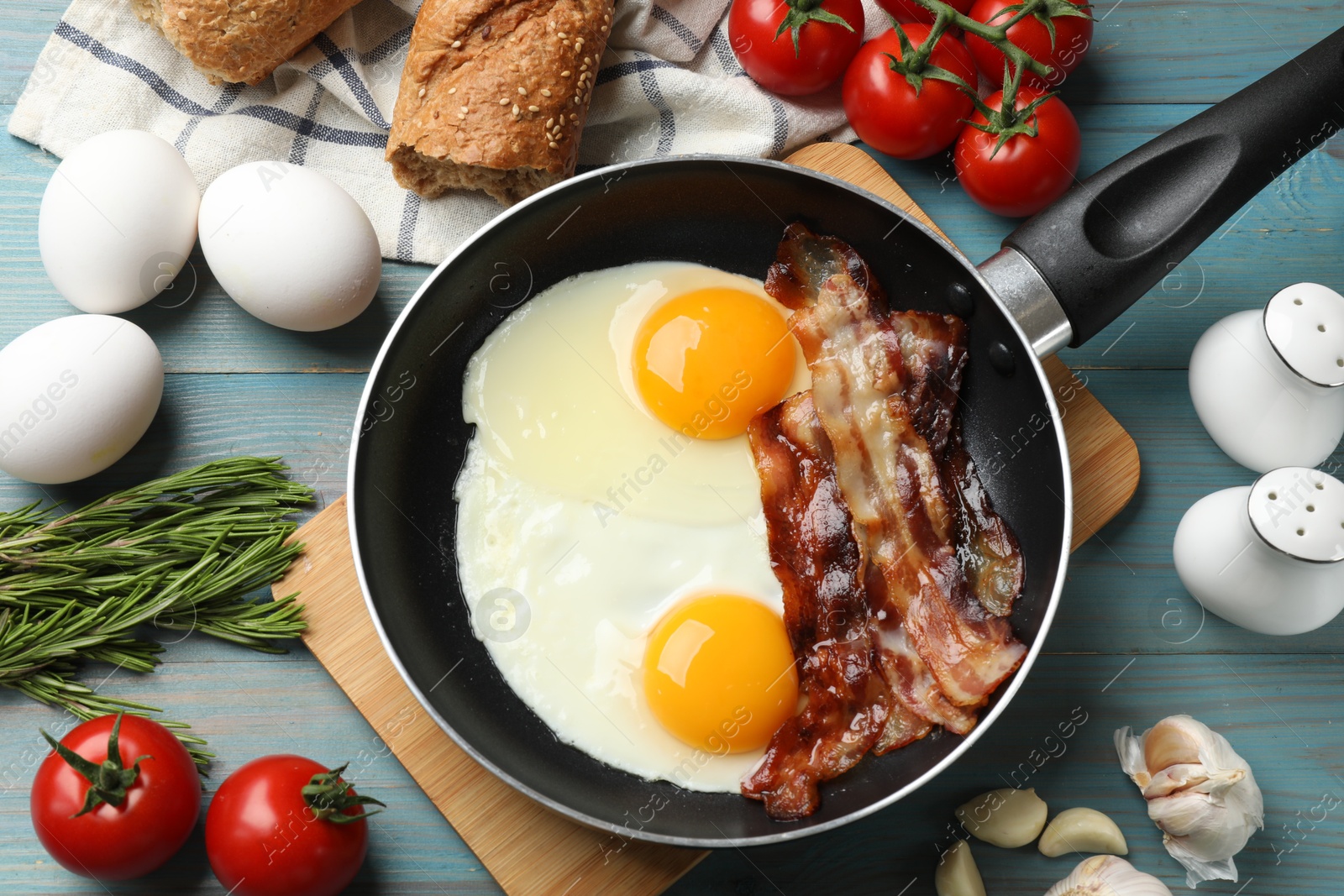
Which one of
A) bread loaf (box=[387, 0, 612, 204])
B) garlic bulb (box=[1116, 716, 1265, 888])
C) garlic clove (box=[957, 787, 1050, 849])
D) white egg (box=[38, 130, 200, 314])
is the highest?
white egg (box=[38, 130, 200, 314])

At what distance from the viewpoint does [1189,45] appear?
183cm

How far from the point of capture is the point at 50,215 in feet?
5.00

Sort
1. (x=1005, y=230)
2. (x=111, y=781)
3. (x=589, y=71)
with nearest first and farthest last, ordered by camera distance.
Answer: (x=111, y=781) → (x=589, y=71) → (x=1005, y=230)

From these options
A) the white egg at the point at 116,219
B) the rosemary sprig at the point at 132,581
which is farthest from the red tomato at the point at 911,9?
the rosemary sprig at the point at 132,581

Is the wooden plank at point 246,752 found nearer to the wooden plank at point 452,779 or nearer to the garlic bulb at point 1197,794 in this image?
the wooden plank at point 452,779

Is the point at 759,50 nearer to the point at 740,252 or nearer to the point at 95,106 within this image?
the point at 740,252

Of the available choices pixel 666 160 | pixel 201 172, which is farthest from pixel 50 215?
pixel 666 160

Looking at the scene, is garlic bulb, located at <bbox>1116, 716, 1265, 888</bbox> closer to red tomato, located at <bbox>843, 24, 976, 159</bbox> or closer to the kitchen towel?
red tomato, located at <bbox>843, 24, 976, 159</bbox>

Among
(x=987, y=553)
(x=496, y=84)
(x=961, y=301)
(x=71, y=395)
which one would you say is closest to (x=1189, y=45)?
(x=961, y=301)

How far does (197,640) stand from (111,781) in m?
0.30

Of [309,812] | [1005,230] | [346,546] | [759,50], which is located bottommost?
[1005,230]

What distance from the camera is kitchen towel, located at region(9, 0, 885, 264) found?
1.71 m

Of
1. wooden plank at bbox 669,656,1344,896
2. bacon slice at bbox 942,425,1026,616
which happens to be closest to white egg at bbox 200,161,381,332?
bacon slice at bbox 942,425,1026,616

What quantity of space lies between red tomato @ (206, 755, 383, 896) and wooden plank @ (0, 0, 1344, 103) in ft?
6.18
